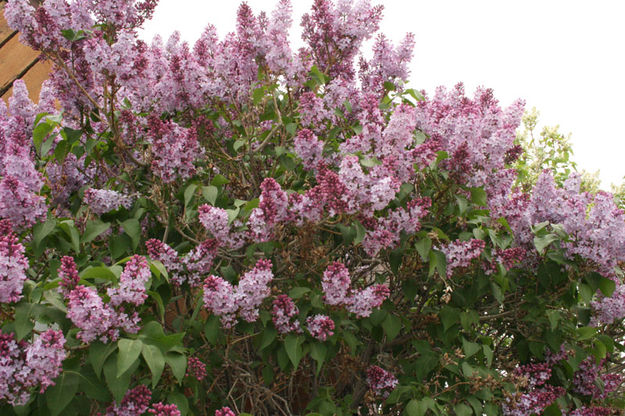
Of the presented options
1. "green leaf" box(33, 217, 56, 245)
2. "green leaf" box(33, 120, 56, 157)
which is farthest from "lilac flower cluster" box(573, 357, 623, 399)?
"green leaf" box(33, 120, 56, 157)

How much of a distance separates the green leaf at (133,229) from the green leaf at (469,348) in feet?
5.90

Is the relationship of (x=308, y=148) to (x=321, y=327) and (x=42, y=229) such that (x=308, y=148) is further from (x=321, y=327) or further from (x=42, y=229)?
(x=42, y=229)

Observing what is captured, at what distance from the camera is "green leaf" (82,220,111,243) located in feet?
9.16

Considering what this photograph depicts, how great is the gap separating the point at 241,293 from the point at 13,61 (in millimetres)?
5776

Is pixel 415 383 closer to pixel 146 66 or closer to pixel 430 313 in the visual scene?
pixel 430 313

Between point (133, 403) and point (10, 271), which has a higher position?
point (10, 271)

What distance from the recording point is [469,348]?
10.1 feet

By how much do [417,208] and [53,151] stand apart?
6.89ft

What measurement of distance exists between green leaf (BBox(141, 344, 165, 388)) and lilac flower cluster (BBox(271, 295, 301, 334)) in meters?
0.65

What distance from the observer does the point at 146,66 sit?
3.07 metres

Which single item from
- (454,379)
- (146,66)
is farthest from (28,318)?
(454,379)

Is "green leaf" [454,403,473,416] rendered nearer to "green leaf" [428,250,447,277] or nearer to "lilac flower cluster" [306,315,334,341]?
"green leaf" [428,250,447,277]

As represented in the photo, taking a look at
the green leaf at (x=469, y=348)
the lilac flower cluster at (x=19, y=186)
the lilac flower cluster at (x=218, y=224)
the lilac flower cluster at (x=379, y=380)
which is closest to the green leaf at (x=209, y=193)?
the lilac flower cluster at (x=218, y=224)

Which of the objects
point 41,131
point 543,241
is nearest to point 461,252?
point 543,241
